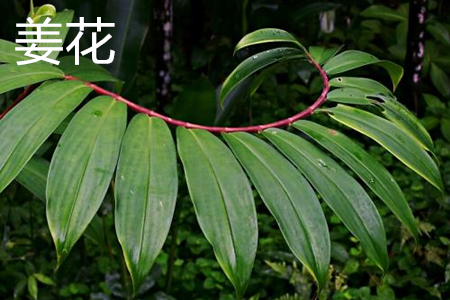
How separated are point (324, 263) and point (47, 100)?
12.4 inches

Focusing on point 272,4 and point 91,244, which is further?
point 272,4

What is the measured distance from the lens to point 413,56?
201 cm

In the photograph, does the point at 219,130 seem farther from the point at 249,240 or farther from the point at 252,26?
the point at 252,26

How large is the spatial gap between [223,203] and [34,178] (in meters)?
0.53

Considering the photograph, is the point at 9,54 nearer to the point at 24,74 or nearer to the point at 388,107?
the point at 24,74

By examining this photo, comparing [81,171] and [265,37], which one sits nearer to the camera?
[81,171]

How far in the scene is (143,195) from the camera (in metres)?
0.58

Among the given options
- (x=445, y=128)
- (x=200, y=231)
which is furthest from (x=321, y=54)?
(x=445, y=128)

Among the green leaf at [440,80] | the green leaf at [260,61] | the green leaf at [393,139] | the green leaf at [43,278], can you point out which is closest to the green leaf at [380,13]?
the green leaf at [440,80]

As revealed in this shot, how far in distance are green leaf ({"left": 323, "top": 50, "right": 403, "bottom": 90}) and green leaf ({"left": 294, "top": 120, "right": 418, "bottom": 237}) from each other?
0.17 m

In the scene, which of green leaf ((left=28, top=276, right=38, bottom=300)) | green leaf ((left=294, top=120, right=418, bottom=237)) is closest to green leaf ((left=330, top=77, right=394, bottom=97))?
green leaf ((left=294, top=120, right=418, bottom=237))

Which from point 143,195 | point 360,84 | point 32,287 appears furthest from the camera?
point 32,287

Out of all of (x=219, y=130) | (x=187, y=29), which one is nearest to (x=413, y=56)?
(x=187, y=29)

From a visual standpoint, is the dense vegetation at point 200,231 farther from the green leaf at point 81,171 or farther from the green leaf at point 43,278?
the green leaf at point 81,171
